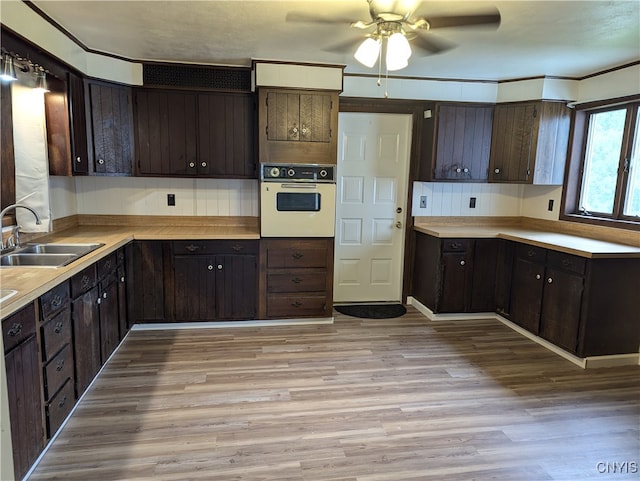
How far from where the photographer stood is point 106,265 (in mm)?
2936

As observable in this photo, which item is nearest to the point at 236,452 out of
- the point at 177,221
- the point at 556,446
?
the point at 556,446

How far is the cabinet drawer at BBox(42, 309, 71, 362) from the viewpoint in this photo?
6.70 feet

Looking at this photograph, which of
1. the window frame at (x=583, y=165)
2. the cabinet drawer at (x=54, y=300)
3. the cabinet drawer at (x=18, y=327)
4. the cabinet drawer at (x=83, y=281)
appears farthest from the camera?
the window frame at (x=583, y=165)

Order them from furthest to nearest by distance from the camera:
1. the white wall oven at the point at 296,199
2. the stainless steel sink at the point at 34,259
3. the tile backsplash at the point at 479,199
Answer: the tile backsplash at the point at 479,199
the white wall oven at the point at 296,199
the stainless steel sink at the point at 34,259

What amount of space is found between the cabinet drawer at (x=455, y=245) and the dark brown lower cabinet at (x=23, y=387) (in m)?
3.30

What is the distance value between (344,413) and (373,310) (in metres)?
1.93

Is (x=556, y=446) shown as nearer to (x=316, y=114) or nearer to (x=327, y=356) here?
(x=327, y=356)

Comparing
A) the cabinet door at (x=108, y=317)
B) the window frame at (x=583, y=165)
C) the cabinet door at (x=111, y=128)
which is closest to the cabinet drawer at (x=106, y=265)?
the cabinet door at (x=108, y=317)

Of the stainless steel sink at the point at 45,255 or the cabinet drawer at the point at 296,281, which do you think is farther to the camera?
the cabinet drawer at the point at 296,281

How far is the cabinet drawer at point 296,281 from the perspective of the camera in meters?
3.82

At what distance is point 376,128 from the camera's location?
4.32m

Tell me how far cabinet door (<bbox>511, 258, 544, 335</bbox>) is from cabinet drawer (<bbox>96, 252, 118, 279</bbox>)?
3.49 meters

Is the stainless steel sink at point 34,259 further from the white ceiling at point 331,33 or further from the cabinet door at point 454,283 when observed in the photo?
the cabinet door at point 454,283

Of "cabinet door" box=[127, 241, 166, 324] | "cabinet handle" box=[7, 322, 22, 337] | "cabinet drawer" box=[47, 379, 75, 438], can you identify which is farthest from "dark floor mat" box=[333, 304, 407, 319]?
"cabinet handle" box=[7, 322, 22, 337]
